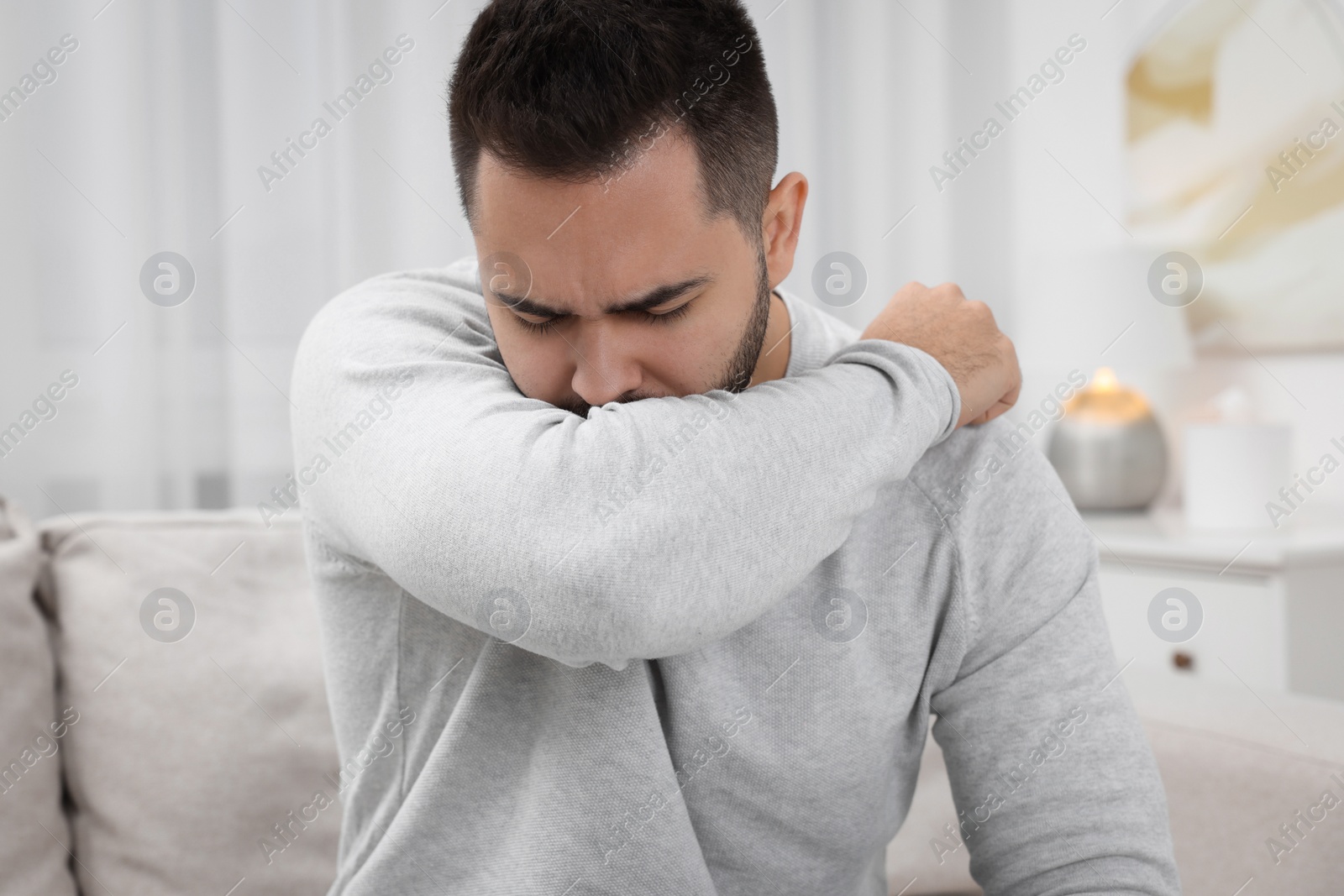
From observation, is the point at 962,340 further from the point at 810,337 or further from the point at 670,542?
the point at 670,542

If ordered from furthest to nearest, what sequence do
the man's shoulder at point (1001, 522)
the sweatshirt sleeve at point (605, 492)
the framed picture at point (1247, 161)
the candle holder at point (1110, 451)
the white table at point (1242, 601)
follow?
1. the candle holder at point (1110, 451)
2. the framed picture at point (1247, 161)
3. the white table at point (1242, 601)
4. the man's shoulder at point (1001, 522)
5. the sweatshirt sleeve at point (605, 492)

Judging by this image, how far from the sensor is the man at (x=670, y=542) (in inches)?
26.6

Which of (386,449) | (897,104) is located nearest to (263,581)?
(386,449)

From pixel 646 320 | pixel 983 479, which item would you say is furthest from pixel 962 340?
pixel 646 320

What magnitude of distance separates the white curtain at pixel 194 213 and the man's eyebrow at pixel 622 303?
4.27ft

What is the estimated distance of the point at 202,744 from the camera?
47.3 inches

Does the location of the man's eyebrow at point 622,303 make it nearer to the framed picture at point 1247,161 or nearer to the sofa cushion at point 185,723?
the sofa cushion at point 185,723

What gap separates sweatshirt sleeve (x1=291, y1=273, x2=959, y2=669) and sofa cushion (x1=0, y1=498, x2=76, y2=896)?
2.02 feet

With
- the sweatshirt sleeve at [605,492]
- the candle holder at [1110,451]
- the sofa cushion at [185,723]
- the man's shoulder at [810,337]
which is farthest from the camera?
the candle holder at [1110,451]

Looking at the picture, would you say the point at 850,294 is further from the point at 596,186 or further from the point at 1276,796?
the point at 596,186

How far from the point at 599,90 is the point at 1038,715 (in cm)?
64

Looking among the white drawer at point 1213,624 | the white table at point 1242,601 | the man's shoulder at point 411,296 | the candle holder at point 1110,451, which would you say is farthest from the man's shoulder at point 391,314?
the candle holder at point 1110,451

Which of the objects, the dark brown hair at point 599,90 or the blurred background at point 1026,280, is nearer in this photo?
the dark brown hair at point 599,90

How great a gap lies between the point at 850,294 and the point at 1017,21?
797 millimetres
